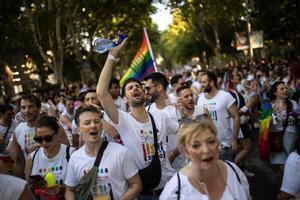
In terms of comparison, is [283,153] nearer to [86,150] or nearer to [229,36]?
[86,150]

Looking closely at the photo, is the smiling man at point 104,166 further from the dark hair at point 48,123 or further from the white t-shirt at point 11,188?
the white t-shirt at point 11,188

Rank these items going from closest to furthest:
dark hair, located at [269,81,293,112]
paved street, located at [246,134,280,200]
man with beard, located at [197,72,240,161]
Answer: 1. dark hair, located at [269,81,293,112]
2. man with beard, located at [197,72,240,161]
3. paved street, located at [246,134,280,200]

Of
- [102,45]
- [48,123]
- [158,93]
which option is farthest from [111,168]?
[158,93]

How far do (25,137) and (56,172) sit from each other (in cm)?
127

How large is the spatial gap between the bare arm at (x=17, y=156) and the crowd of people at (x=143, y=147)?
1 cm

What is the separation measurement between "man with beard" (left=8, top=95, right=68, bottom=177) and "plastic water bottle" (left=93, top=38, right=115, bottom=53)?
1694mm

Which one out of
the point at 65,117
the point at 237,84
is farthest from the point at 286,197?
the point at 237,84

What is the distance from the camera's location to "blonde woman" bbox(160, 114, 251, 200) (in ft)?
9.35

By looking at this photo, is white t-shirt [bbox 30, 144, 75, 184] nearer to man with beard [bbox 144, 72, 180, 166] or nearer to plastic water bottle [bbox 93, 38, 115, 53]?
plastic water bottle [bbox 93, 38, 115, 53]

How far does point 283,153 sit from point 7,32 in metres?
15.1

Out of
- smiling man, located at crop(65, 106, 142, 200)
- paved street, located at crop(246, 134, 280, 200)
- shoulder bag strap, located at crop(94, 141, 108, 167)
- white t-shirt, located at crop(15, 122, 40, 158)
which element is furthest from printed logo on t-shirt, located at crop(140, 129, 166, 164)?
paved street, located at crop(246, 134, 280, 200)

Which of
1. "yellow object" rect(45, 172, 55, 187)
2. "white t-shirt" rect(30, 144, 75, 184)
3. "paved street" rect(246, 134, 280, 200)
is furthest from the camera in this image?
"paved street" rect(246, 134, 280, 200)

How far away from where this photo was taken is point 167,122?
454 centimetres

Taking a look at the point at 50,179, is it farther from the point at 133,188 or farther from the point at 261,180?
the point at 261,180
